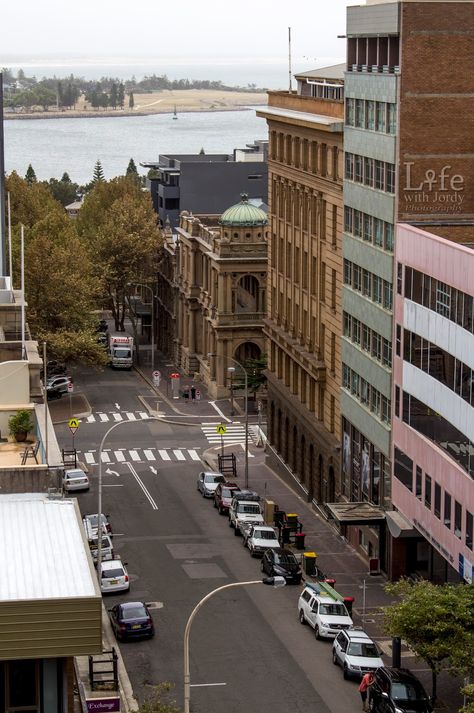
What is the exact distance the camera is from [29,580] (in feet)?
119

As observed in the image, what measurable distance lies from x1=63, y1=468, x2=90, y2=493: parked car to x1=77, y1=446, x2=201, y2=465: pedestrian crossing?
8938 mm

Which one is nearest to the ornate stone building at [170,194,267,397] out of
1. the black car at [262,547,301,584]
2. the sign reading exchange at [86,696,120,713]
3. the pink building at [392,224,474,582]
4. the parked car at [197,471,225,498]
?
the parked car at [197,471,225,498]

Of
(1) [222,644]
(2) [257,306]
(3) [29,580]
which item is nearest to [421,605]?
(1) [222,644]

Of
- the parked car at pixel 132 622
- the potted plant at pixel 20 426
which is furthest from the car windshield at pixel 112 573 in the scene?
the potted plant at pixel 20 426

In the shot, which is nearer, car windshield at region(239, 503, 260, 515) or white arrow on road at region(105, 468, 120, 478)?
car windshield at region(239, 503, 260, 515)

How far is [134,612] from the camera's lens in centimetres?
6506

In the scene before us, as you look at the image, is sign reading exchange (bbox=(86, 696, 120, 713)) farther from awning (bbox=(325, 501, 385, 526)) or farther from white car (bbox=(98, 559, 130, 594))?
awning (bbox=(325, 501, 385, 526))

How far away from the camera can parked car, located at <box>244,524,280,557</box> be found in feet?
258

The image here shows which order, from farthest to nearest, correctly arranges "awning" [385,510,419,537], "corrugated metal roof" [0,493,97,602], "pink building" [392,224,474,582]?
"awning" [385,510,419,537] < "pink building" [392,224,474,582] < "corrugated metal roof" [0,493,97,602]

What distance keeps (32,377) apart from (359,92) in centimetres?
3039

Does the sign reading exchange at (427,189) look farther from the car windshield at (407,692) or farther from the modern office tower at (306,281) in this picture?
the car windshield at (407,692)

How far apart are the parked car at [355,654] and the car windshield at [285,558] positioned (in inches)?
491

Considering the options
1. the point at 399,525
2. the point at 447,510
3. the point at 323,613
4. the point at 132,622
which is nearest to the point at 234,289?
the point at 399,525

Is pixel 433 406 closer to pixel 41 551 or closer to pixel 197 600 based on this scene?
pixel 197 600
